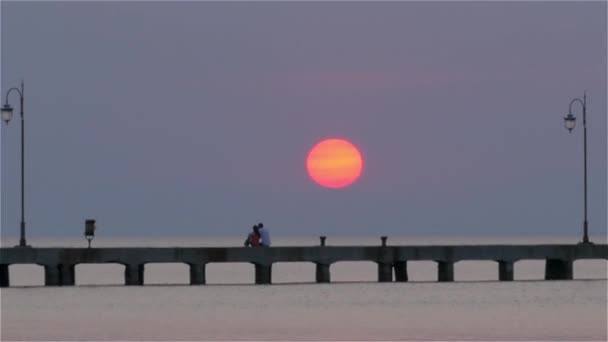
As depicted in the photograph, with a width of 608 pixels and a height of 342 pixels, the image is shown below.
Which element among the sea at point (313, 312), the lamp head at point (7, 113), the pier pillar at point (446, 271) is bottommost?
the sea at point (313, 312)

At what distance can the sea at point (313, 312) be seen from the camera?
45.3 meters

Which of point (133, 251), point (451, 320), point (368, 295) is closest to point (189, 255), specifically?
point (133, 251)

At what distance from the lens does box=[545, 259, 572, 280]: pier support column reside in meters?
67.7

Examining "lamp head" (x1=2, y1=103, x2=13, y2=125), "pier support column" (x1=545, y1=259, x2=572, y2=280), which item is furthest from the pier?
"lamp head" (x1=2, y1=103, x2=13, y2=125)

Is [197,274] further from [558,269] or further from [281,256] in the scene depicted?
[558,269]

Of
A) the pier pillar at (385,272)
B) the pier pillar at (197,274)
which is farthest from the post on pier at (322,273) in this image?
the pier pillar at (197,274)

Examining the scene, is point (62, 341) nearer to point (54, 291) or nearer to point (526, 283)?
point (54, 291)

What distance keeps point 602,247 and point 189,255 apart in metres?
14.1

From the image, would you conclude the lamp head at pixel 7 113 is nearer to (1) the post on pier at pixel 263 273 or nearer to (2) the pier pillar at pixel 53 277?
(2) the pier pillar at pixel 53 277

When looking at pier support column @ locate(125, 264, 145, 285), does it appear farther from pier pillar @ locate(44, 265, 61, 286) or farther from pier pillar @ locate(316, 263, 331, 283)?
pier pillar @ locate(316, 263, 331, 283)

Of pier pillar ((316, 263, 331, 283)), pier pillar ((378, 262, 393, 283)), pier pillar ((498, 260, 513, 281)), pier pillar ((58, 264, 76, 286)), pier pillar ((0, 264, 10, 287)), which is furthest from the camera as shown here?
pier pillar ((498, 260, 513, 281))

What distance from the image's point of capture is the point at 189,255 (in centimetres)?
6312

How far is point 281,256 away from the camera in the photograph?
6309 cm

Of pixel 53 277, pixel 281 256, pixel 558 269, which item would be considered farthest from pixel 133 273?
pixel 558 269
